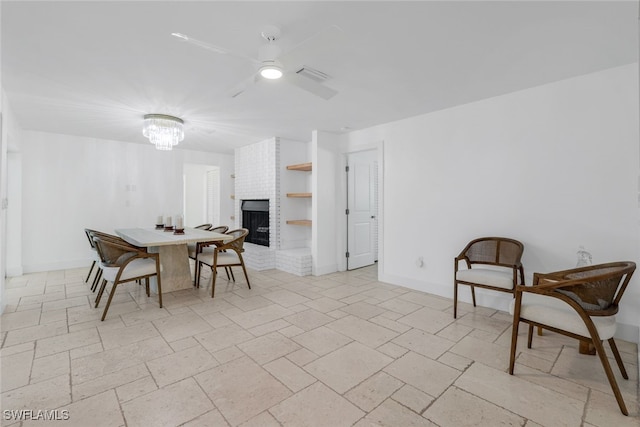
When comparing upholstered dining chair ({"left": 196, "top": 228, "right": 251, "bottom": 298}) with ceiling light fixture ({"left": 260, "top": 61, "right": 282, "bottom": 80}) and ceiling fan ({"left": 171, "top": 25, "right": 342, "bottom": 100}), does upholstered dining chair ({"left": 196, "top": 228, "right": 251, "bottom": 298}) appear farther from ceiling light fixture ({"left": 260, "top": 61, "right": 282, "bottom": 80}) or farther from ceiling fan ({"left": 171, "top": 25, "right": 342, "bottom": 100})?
ceiling light fixture ({"left": 260, "top": 61, "right": 282, "bottom": 80})

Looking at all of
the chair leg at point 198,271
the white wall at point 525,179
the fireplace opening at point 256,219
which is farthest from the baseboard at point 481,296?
the chair leg at point 198,271

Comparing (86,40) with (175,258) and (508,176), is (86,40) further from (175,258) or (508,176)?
(508,176)

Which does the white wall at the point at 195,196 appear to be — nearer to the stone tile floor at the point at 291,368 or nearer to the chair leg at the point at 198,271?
the chair leg at the point at 198,271

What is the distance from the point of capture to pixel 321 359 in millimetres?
2176

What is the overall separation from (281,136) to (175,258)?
2.61 metres

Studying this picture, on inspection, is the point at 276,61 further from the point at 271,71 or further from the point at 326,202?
the point at 326,202

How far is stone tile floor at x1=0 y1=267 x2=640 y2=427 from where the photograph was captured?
1617 mm

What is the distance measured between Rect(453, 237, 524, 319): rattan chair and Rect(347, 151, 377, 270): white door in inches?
81.6

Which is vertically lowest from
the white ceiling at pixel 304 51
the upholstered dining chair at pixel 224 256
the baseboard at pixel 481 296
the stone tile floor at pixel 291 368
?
the stone tile floor at pixel 291 368

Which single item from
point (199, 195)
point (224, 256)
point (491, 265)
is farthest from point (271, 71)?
point (199, 195)

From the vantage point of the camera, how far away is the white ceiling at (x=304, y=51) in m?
1.75

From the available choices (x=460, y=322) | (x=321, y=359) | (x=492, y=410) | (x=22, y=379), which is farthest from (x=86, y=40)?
(x=460, y=322)

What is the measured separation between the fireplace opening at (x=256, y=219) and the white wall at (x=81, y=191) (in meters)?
1.54

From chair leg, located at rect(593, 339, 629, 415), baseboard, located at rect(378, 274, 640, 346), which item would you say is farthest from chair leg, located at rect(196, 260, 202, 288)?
chair leg, located at rect(593, 339, 629, 415)
